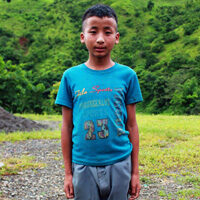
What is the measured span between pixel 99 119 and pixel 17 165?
380 cm

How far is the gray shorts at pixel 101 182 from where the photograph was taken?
155 cm

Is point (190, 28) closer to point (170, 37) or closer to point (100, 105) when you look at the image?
point (170, 37)

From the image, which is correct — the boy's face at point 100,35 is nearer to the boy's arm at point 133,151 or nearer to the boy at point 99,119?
the boy at point 99,119

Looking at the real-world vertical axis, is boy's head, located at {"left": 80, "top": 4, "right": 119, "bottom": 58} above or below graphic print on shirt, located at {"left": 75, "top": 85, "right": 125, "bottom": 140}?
above

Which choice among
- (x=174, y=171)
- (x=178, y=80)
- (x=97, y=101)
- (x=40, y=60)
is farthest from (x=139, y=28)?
(x=97, y=101)

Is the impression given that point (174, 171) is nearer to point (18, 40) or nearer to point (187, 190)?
point (187, 190)

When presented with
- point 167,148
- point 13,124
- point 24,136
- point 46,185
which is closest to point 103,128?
point 46,185

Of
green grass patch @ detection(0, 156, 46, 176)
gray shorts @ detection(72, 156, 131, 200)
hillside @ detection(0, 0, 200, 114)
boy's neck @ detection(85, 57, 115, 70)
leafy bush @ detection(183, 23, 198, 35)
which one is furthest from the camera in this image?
leafy bush @ detection(183, 23, 198, 35)

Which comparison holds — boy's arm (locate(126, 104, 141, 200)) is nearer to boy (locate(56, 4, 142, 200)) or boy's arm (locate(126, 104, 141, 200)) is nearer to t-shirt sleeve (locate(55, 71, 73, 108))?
boy (locate(56, 4, 142, 200))

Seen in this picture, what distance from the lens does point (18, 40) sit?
1802 inches

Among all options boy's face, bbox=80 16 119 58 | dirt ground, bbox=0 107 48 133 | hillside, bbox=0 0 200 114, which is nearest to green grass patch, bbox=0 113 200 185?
dirt ground, bbox=0 107 48 133

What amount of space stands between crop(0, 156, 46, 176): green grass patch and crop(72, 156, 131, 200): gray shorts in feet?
10.8

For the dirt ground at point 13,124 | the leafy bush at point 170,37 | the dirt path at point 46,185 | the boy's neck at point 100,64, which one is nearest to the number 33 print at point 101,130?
the boy's neck at point 100,64

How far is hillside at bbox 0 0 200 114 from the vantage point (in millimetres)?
23361
